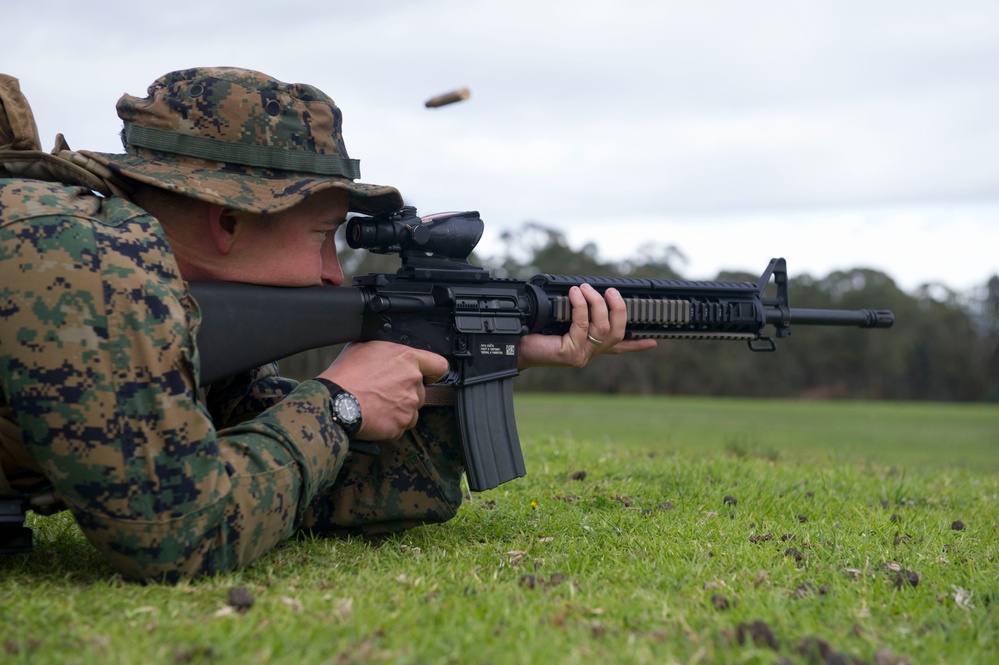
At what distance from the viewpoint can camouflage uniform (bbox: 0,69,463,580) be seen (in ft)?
9.54

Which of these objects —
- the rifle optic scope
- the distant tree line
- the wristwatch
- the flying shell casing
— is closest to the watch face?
the wristwatch

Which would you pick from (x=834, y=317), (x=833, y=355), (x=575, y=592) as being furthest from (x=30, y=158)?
(x=833, y=355)

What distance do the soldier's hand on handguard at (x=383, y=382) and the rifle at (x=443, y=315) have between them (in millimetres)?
141

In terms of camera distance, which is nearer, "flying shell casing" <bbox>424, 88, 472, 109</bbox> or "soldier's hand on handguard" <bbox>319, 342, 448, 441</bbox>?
"soldier's hand on handguard" <bbox>319, 342, 448, 441</bbox>

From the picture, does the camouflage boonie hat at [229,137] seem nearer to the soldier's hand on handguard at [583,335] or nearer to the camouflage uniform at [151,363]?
the camouflage uniform at [151,363]

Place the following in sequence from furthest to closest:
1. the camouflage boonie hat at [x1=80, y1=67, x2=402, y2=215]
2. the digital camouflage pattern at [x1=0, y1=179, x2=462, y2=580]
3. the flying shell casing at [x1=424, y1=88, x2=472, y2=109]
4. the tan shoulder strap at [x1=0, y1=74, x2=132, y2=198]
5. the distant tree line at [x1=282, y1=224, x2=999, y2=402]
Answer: the distant tree line at [x1=282, y1=224, x2=999, y2=402]
the flying shell casing at [x1=424, y1=88, x2=472, y2=109]
the camouflage boonie hat at [x1=80, y1=67, x2=402, y2=215]
the tan shoulder strap at [x1=0, y1=74, x2=132, y2=198]
the digital camouflage pattern at [x1=0, y1=179, x2=462, y2=580]

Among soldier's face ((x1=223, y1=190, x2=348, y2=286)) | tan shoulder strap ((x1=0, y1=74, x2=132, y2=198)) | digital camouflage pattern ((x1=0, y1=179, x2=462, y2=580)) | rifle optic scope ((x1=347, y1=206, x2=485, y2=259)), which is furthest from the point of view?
rifle optic scope ((x1=347, y1=206, x2=485, y2=259))

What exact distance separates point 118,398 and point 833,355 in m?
81.1

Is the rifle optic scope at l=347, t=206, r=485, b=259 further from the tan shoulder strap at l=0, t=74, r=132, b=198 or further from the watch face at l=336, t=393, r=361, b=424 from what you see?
the tan shoulder strap at l=0, t=74, r=132, b=198

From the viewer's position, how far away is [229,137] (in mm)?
3639

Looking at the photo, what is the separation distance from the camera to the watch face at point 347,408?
362cm

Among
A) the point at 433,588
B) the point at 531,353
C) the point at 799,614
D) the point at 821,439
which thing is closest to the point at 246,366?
the point at 433,588

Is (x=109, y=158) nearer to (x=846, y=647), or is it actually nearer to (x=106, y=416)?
(x=106, y=416)

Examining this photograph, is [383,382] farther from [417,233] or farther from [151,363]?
[151,363]
